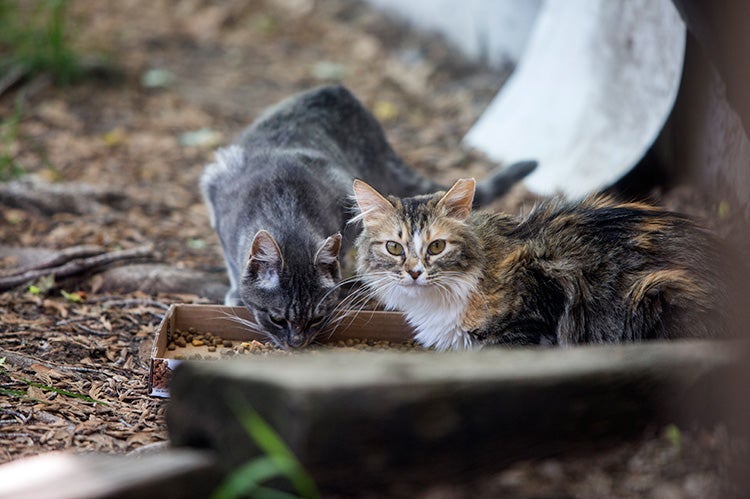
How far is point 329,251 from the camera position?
426 cm

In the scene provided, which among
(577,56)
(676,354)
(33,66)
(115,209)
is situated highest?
(577,56)

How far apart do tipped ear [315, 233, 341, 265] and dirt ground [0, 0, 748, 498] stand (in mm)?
995

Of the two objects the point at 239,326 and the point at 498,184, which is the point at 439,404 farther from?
the point at 498,184

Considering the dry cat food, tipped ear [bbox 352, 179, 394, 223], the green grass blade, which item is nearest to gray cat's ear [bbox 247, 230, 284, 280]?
the dry cat food

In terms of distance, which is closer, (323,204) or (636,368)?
(636,368)

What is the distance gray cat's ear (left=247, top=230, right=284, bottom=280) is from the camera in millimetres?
4086

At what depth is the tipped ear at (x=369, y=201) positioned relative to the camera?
13.2ft

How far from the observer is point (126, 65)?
9000 mm

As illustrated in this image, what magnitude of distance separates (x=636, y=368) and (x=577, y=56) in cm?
428

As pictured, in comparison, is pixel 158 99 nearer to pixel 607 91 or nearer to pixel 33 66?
pixel 33 66

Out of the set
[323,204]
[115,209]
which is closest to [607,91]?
[323,204]

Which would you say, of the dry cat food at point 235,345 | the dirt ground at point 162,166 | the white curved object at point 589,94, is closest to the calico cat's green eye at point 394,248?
the dry cat food at point 235,345

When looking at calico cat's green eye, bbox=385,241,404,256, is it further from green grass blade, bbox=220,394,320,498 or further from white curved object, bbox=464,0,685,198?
white curved object, bbox=464,0,685,198

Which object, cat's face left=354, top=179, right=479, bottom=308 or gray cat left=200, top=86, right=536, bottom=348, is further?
gray cat left=200, top=86, right=536, bottom=348
